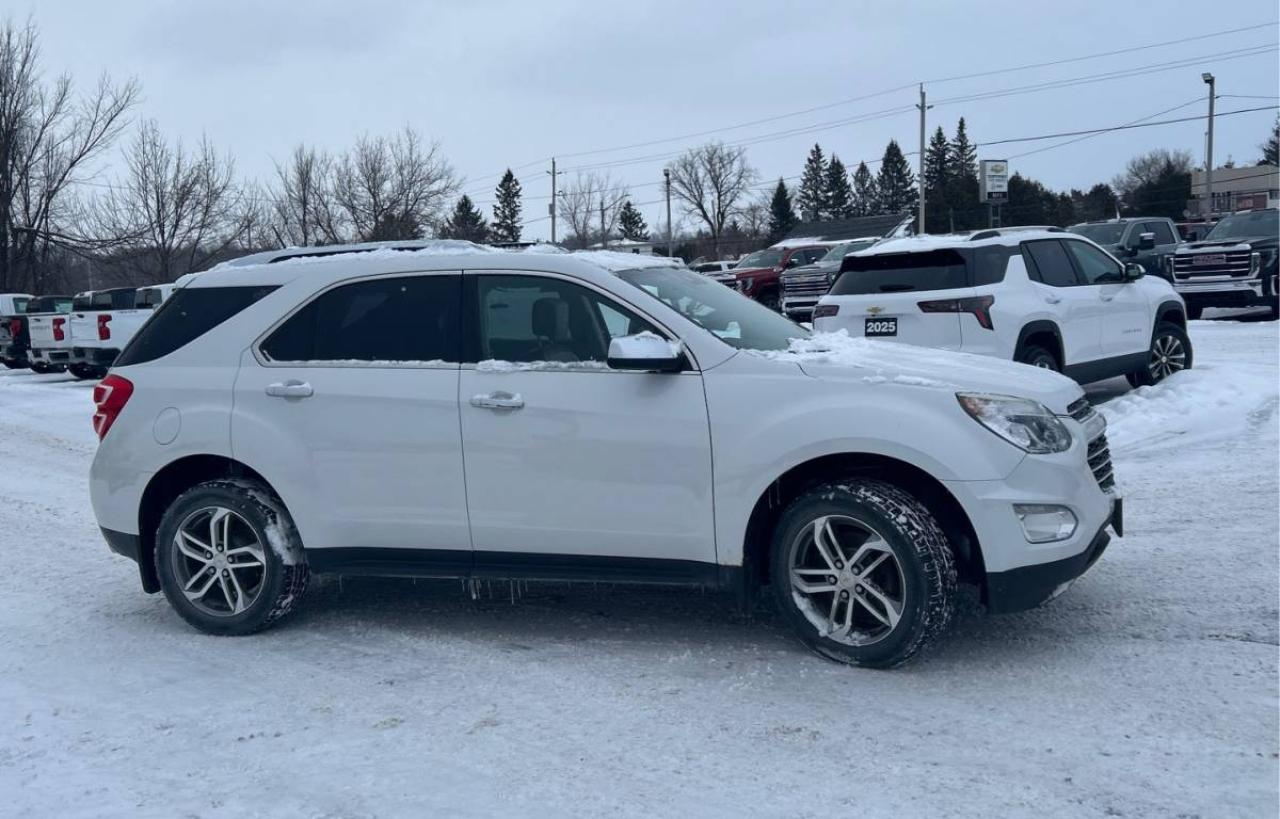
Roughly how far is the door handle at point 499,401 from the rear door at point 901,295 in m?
5.88

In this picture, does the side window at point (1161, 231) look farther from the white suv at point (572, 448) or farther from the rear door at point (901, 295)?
the white suv at point (572, 448)

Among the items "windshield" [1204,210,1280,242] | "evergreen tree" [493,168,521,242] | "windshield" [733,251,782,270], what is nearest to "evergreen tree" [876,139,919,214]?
"evergreen tree" [493,168,521,242]

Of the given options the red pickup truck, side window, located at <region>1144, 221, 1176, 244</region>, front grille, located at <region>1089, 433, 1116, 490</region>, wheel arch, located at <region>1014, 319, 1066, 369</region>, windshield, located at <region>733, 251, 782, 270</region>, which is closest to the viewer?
front grille, located at <region>1089, 433, 1116, 490</region>

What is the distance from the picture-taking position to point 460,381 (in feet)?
17.5

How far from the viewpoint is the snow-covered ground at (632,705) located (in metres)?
3.80

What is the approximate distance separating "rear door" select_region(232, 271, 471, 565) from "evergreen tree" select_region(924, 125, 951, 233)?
74.9m

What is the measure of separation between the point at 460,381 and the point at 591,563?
40.2 inches

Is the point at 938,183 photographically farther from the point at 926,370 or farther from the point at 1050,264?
the point at 926,370

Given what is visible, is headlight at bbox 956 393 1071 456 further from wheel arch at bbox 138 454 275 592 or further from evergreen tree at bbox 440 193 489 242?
evergreen tree at bbox 440 193 489 242

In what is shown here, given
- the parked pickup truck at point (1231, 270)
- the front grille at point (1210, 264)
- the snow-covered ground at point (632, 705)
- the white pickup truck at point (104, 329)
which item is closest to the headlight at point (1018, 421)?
the snow-covered ground at point (632, 705)

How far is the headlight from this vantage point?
4.73 meters

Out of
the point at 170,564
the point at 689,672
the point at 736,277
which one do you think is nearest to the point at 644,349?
the point at 689,672

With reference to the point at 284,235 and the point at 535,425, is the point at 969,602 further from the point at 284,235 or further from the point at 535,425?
the point at 284,235

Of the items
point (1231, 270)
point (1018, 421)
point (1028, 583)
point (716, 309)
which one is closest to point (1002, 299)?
point (716, 309)
